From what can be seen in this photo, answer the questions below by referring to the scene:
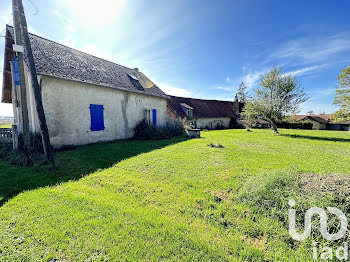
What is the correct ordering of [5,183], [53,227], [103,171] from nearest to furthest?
[53,227]
[5,183]
[103,171]

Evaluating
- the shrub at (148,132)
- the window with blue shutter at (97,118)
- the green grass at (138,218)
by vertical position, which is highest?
the window with blue shutter at (97,118)

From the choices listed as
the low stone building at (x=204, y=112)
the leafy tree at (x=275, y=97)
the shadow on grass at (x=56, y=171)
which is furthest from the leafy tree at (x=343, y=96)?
the shadow on grass at (x=56, y=171)

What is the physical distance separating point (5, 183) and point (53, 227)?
2828 mm

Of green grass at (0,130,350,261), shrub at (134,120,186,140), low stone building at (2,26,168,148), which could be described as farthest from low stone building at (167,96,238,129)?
green grass at (0,130,350,261)

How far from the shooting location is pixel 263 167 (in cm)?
493

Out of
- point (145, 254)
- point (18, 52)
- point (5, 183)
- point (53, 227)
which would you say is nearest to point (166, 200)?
point (145, 254)

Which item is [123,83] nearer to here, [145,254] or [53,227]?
[53,227]

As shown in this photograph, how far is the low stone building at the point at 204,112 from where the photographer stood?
70.5 ft

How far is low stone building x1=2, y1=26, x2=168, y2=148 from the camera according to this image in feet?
22.7

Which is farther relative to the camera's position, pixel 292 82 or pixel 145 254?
pixel 292 82

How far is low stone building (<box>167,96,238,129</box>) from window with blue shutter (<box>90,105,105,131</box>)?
10503 millimetres

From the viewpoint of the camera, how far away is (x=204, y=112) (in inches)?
961

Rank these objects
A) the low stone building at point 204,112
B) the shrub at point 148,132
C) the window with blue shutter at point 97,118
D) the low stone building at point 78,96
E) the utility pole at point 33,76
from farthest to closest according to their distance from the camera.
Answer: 1. the low stone building at point 204,112
2. the shrub at point 148,132
3. the window with blue shutter at point 97,118
4. the low stone building at point 78,96
5. the utility pole at point 33,76

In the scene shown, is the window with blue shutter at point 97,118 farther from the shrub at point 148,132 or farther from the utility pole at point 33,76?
the utility pole at point 33,76
